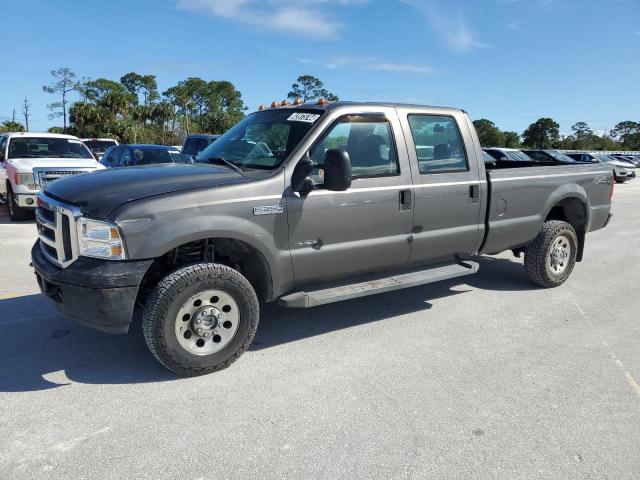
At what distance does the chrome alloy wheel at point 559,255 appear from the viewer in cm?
596

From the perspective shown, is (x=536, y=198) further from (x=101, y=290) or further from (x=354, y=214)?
(x=101, y=290)

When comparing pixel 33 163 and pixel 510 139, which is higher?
pixel 510 139

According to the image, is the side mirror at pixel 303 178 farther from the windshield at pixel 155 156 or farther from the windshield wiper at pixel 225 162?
the windshield at pixel 155 156

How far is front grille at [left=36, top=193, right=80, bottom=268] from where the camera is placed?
341 centimetres

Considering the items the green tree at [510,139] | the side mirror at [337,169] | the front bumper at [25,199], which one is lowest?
the front bumper at [25,199]

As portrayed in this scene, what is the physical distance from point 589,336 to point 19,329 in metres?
5.01

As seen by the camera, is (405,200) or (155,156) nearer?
(405,200)

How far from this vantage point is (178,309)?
11.5ft

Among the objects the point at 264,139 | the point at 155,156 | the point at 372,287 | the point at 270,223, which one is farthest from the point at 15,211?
the point at 372,287

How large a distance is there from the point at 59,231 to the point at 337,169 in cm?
199

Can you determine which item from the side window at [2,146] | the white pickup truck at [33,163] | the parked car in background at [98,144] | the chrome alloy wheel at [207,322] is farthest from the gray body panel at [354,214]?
the parked car in background at [98,144]

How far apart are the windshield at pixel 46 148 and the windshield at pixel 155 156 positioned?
1.88 meters


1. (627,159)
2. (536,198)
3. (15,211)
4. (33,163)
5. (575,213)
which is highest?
(627,159)

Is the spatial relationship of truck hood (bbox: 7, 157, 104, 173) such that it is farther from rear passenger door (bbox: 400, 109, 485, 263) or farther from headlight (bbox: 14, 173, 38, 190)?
rear passenger door (bbox: 400, 109, 485, 263)
